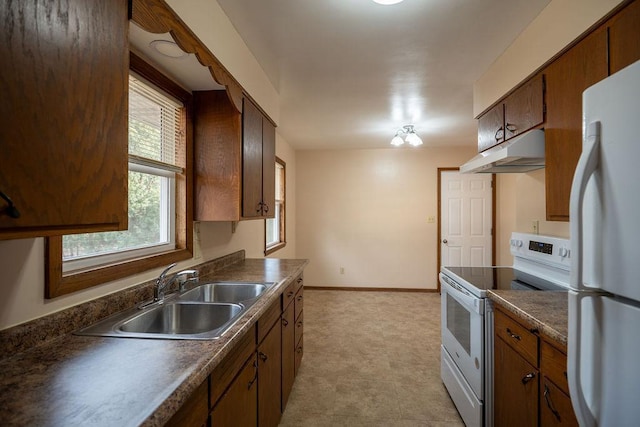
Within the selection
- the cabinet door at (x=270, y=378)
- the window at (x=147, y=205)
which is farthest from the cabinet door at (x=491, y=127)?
the window at (x=147, y=205)

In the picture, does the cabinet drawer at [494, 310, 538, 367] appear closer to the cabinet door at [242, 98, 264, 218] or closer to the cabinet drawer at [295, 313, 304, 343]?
the cabinet drawer at [295, 313, 304, 343]

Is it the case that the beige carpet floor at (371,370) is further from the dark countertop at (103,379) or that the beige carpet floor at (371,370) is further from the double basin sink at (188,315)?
the dark countertop at (103,379)

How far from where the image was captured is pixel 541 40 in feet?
5.70

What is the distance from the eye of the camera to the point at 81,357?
2.98 ft

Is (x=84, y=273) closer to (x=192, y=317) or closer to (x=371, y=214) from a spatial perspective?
(x=192, y=317)

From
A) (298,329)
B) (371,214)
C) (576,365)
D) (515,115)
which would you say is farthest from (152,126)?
(371,214)

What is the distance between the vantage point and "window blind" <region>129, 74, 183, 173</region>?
1.57 metres

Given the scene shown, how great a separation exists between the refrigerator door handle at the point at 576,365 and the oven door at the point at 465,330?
899 mm

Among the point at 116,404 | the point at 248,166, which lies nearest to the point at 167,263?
the point at 248,166

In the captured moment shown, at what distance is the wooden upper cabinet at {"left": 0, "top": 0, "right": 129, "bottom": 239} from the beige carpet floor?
193 centimetres

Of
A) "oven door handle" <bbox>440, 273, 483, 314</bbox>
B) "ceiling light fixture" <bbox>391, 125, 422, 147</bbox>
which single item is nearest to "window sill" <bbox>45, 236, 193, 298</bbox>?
"oven door handle" <bbox>440, 273, 483, 314</bbox>

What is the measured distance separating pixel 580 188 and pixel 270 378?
164cm

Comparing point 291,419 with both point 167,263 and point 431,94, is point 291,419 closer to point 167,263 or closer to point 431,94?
point 167,263

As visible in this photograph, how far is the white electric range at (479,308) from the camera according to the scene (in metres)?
1.69
